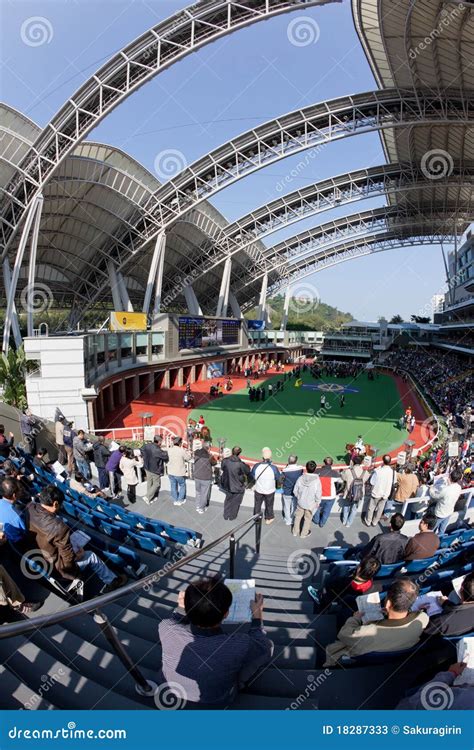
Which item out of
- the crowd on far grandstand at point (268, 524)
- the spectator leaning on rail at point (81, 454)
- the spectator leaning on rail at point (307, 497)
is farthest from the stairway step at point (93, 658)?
the spectator leaning on rail at point (81, 454)

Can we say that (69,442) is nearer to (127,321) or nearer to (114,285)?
(127,321)

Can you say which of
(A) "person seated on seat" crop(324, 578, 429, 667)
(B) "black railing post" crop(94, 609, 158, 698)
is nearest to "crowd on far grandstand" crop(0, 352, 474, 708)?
(A) "person seated on seat" crop(324, 578, 429, 667)

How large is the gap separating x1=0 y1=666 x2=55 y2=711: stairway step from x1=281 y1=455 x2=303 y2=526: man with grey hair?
4.84m

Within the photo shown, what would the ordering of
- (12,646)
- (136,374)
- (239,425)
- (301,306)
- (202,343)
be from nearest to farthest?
1. (12,646)
2. (239,425)
3. (136,374)
4. (202,343)
5. (301,306)

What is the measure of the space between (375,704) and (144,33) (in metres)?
25.9

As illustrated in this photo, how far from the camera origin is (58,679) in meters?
2.93

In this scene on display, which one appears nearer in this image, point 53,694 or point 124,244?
point 53,694

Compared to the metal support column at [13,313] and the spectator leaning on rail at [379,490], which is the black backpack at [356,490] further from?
the metal support column at [13,313]

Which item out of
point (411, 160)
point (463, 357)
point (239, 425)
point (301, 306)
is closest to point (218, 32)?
point (239, 425)

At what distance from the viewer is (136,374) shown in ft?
94.6

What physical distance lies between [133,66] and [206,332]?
76.0 ft

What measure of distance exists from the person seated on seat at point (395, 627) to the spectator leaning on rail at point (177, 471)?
5178 mm

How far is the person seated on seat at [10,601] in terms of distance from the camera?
341 centimetres

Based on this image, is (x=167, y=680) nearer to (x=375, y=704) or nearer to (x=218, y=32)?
(x=375, y=704)
